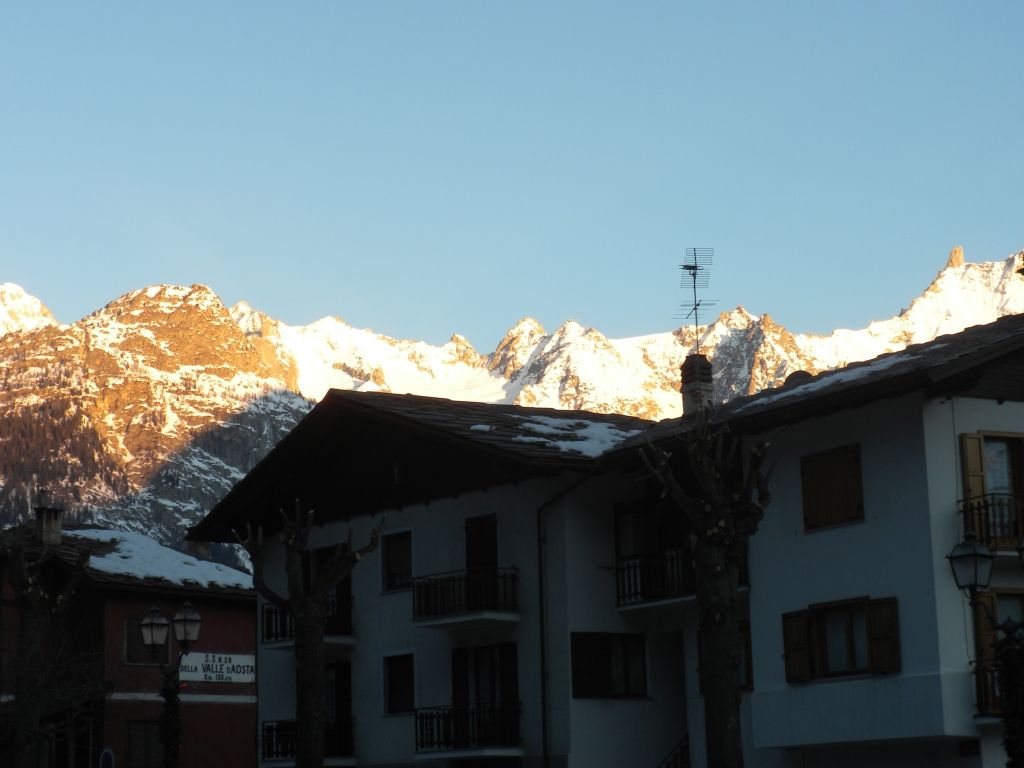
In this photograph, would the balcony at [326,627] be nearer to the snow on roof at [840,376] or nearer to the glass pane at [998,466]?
the snow on roof at [840,376]

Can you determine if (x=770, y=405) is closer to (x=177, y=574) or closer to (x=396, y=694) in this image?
(x=396, y=694)

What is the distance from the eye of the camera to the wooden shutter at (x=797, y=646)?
32.7m

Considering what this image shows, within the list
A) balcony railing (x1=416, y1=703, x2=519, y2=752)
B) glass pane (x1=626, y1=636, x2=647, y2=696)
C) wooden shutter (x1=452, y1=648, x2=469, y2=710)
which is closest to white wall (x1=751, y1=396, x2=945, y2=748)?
glass pane (x1=626, y1=636, x2=647, y2=696)

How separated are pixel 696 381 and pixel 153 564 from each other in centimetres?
2086

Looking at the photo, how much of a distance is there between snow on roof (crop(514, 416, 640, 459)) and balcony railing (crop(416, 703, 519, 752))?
5633 millimetres

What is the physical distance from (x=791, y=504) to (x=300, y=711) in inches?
389

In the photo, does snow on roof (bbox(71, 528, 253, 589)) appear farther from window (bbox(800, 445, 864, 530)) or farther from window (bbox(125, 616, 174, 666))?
window (bbox(800, 445, 864, 530))

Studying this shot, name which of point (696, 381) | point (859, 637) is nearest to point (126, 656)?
point (696, 381)

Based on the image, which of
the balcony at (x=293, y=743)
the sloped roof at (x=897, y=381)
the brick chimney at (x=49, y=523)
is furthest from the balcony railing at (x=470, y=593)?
the brick chimney at (x=49, y=523)

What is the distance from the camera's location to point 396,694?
42.1m

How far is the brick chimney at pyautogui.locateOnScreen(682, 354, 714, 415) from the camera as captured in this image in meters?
43.0

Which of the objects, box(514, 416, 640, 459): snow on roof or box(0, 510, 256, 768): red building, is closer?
box(514, 416, 640, 459): snow on roof

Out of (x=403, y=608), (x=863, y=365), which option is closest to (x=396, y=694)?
(x=403, y=608)

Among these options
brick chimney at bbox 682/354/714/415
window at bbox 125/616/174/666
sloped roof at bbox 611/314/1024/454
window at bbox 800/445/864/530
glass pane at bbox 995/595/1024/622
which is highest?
brick chimney at bbox 682/354/714/415
